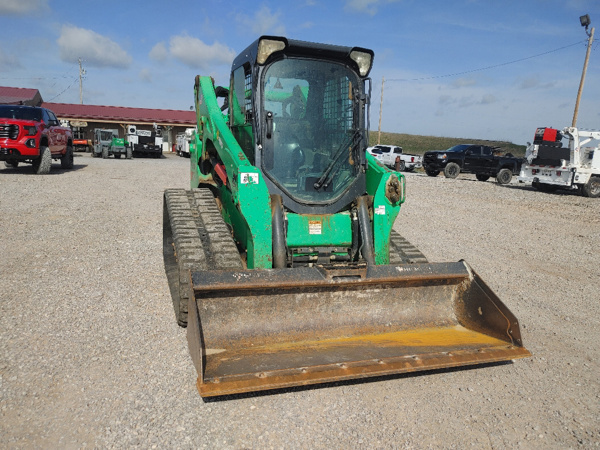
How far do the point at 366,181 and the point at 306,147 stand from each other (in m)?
0.74

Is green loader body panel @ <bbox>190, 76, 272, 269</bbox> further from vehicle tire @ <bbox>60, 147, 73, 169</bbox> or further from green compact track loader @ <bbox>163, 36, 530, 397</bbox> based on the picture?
vehicle tire @ <bbox>60, 147, 73, 169</bbox>

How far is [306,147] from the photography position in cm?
463

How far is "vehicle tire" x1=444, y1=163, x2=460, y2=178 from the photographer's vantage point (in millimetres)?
22094

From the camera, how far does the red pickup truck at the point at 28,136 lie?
13195mm

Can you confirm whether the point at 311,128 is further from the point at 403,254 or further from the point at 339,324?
the point at 339,324

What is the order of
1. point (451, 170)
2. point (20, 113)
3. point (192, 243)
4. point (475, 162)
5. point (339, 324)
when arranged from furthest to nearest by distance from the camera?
1. point (451, 170)
2. point (475, 162)
3. point (20, 113)
4. point (192, 243)
5. point (339, 324)

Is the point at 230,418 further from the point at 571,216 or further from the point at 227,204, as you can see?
the point at 571,216

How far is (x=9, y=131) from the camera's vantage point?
13.2 metres

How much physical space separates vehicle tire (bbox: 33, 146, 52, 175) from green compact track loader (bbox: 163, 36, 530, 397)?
10766 millimetres

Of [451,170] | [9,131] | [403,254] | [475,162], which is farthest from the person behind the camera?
[451,170]

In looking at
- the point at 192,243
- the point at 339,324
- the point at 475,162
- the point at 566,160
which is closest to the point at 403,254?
the point at 339,324

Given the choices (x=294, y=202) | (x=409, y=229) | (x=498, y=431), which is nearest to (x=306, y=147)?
(x=294, y=202)

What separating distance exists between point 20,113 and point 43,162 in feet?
5.12

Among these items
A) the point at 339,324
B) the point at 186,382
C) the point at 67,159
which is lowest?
the point at 186,382
